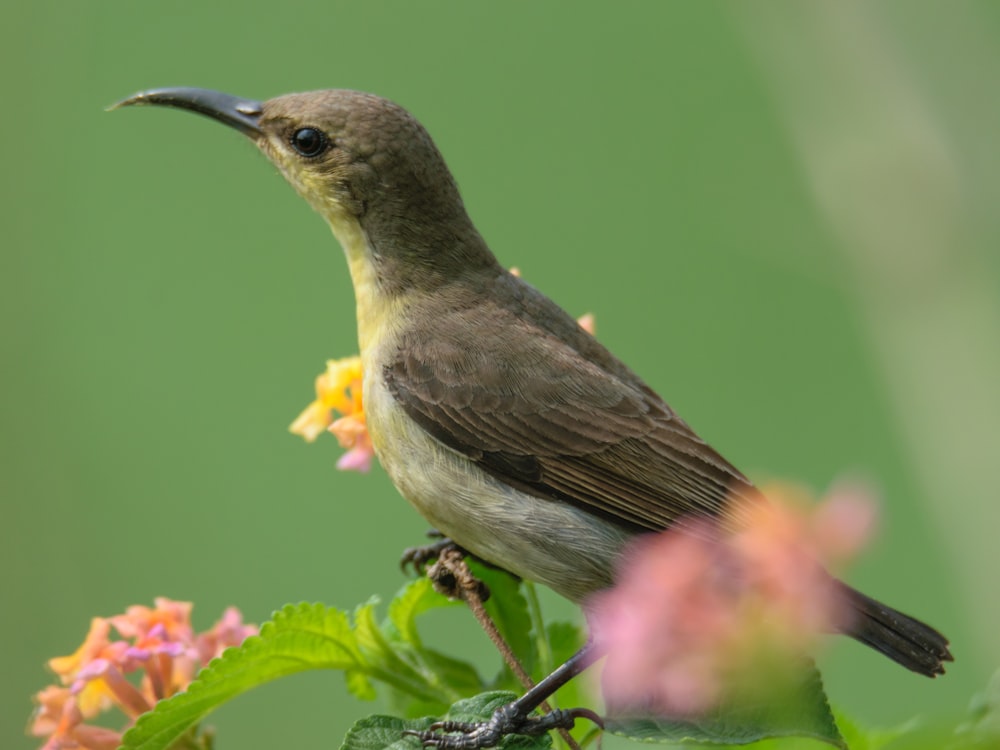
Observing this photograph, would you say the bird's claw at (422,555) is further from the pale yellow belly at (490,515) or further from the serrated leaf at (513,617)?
the serrated leaf at (513,617)

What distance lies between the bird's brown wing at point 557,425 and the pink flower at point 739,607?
1.65m

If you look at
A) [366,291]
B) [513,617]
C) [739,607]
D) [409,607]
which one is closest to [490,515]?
[513,617]

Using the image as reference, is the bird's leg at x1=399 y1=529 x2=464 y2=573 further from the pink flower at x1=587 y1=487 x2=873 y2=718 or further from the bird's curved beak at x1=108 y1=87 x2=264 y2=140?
the pink flower at x1=587 y1=487 x2=873 y2=718

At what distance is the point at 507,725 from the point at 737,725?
0.39 metres

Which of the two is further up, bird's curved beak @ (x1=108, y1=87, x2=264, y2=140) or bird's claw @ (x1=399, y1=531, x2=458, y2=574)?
bird's curved beak @ (x1=108, y1=87, x2=264, y2=140)

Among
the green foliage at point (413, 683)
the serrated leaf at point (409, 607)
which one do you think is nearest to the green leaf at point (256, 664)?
the green foliage at point (413, 683)

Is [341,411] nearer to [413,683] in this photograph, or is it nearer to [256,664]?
[413,683]

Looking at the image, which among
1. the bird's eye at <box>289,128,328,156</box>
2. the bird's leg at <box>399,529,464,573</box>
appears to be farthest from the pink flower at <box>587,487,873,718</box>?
the bird's eye at <box>289,128,328,156</box>

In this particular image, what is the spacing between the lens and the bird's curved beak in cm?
344

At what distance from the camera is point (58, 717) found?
7.90 feet

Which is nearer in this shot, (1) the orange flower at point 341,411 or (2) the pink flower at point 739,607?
(2) the pink flower at point 739,607

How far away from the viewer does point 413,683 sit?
2.38 m

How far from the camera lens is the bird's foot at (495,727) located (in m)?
2.06

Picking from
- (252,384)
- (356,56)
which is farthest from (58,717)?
(356,56)
